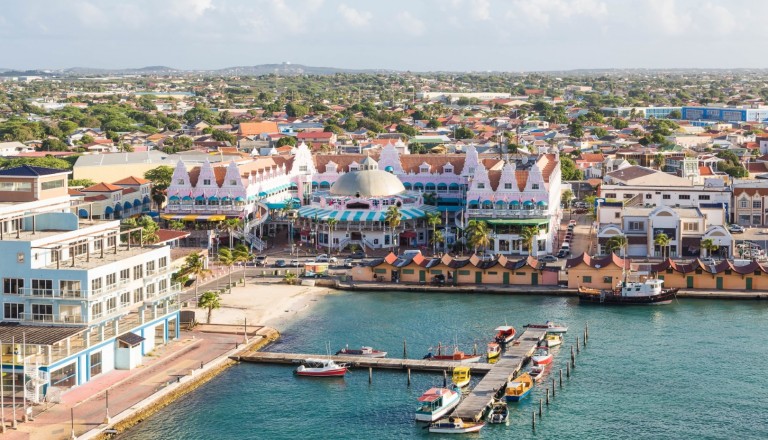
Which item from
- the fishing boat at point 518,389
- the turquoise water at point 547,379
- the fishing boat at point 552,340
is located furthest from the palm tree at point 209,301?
the fishing boat at point 518,389

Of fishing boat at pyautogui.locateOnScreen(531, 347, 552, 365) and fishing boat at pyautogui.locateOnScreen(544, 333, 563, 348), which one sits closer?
fishing boat at pyautogui.locateOnScreen(531, 347, 552, 365)

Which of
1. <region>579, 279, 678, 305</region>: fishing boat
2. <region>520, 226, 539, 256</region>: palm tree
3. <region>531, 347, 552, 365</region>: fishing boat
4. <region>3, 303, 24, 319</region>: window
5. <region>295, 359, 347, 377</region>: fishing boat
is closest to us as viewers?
<region>3, 303, 24, 319</region>: window

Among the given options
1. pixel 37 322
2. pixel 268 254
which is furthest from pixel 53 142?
pixel 37 322

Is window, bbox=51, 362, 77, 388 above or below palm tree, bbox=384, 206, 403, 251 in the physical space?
below

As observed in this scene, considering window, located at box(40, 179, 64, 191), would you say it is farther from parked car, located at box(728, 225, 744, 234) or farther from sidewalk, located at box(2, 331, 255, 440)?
parked car, located at box(728, 225, 744, 234)

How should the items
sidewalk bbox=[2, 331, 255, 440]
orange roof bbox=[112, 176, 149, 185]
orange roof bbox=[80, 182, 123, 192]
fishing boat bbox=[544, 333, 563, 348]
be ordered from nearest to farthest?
1. sidewalk bbox=[2, 331, 255, 440]
2. fishing boat bbox=[544, 333, 563, 348]
3. orange roof bbox=[80, 182, 123, 192]
4. orange roof bbox=[112, 176, 149, 185]

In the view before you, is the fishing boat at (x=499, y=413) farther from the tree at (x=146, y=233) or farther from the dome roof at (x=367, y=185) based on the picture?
the dome roof at (x=367, y=185)

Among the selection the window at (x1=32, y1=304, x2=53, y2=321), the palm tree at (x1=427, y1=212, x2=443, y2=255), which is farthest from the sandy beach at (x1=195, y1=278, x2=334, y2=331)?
the window at (x1=32, y1=304, x2=53, y2=321)

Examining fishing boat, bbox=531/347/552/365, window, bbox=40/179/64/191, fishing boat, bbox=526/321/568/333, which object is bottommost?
fishing boat, bbox=531/347/552/365

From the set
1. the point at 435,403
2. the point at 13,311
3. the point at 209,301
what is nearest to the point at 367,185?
the point at 209,301
